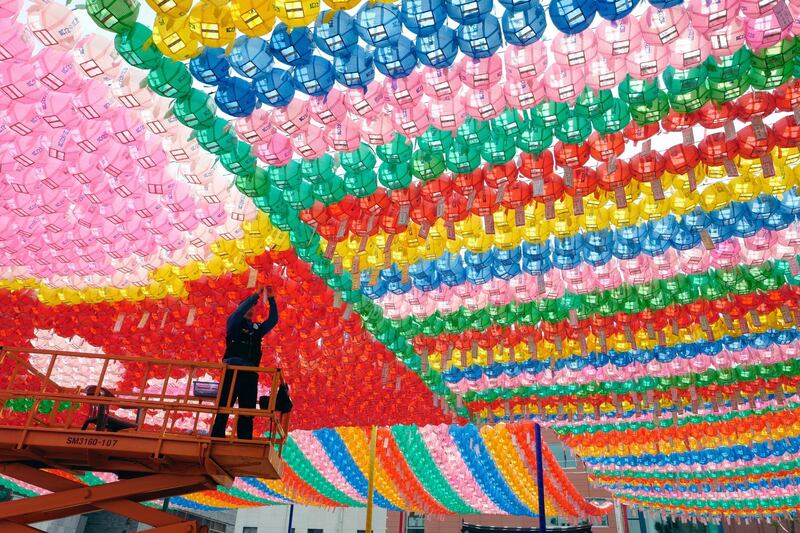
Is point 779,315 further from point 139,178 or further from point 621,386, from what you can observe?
point 139,178

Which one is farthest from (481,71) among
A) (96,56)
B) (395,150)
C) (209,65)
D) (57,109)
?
(57,109)

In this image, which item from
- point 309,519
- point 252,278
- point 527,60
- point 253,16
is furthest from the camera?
point 309,519

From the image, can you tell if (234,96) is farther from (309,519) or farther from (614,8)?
(309,519)

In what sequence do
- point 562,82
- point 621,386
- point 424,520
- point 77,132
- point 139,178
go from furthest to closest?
1. point 424,520
2. point 621,386
3. point 139,178
4. point 77,132
5. point 562,82

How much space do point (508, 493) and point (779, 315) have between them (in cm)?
1190

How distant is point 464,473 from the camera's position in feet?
53.3

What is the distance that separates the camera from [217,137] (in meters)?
4.95

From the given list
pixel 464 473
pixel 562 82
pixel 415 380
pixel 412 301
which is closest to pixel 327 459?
pixel 464 473

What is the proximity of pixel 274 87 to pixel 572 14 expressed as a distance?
7.44ft

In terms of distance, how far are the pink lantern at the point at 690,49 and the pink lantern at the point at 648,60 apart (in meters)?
0.08

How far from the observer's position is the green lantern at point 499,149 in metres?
5.02

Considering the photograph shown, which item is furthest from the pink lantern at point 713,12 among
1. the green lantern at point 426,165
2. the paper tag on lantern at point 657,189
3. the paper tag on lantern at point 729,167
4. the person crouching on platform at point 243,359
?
the person crouching on platform at point 243,359

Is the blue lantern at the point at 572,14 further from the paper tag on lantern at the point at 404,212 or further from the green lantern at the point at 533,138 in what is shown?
the paper tag on lantern at the point at 404,212

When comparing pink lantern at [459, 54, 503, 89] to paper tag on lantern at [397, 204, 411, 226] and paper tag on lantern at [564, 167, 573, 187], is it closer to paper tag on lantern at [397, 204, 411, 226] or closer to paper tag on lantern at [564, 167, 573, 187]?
paper tag on lantern at [564, 167, 573, 187]
